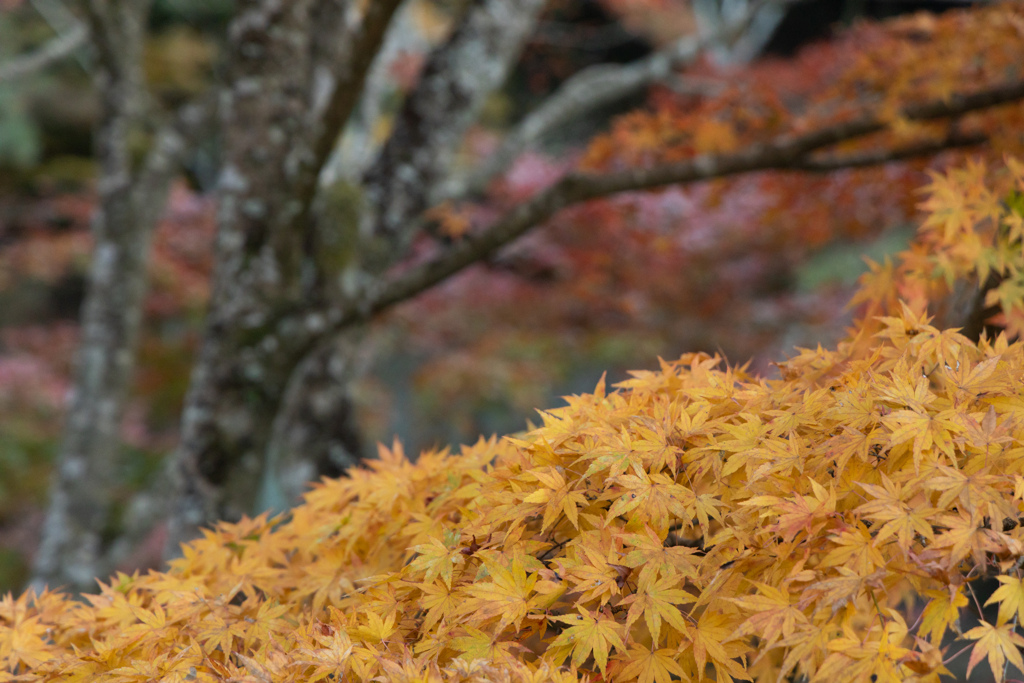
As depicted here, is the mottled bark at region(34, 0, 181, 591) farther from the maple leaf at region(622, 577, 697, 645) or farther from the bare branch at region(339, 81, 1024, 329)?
the maple leaf at region(622, 577, 697, 645)

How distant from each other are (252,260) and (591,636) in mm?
2502

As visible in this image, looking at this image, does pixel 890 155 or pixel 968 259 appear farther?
pixel 890 155

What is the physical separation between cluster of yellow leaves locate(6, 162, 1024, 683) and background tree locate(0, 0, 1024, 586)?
5.79 feet

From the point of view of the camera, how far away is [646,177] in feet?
10.2

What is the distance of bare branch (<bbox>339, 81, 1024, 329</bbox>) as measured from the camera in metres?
3.05

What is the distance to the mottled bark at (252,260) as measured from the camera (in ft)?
9.86

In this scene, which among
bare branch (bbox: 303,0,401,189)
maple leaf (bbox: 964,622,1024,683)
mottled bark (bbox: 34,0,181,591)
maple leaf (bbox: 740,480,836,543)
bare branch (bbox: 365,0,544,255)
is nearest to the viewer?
maple leaf (bbox: 964,622,1024,683)

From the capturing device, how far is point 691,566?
1035mm

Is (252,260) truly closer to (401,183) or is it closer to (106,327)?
(401,183)

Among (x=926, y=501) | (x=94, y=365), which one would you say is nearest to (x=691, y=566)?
(x=926, y=501)

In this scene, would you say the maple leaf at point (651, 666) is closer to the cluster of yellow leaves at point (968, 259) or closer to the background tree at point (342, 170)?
the cluster of yellow leaves at point (968, 259)

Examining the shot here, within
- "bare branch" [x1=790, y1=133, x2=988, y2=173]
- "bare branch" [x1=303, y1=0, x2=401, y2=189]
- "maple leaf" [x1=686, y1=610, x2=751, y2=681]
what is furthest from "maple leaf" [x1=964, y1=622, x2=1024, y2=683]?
"bare branch" [x1=790, y1=133, x2=988, y2=173]

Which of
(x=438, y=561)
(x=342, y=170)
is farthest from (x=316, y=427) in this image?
(x=438, y=561)

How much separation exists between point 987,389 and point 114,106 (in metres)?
5.44
